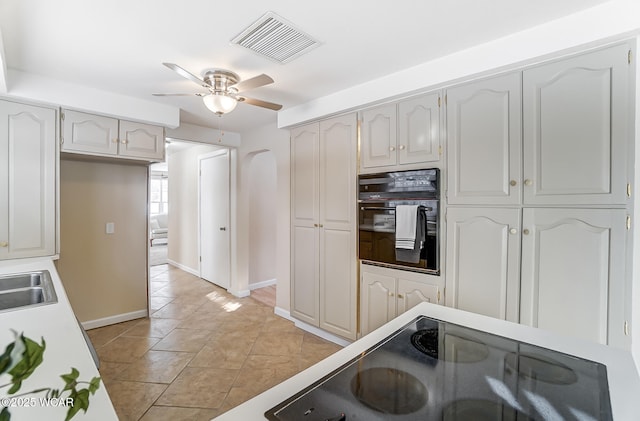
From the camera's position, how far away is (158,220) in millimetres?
8914

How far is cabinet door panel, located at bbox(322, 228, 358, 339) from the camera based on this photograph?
2.73 meters

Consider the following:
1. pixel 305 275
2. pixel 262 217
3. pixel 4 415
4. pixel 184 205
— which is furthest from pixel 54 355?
pixel 184 205

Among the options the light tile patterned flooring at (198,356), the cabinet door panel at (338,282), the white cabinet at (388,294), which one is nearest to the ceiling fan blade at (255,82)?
the cabinet door panel at (338,282)

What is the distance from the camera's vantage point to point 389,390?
792 mm

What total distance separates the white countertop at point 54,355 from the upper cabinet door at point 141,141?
1.75 m

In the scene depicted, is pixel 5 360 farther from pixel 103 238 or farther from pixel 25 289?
pixel 103 238

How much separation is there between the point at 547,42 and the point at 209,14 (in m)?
1.83

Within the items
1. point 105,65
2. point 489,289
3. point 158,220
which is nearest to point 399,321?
point 489,289

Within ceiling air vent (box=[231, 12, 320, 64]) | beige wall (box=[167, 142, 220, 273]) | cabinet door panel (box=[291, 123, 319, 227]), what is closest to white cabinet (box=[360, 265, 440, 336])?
cabinet door panel (box=[291, 123, 319, 227])

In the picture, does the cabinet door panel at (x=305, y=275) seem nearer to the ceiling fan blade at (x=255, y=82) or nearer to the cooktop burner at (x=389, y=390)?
the ceiling fan blade at (x=255, y=82)

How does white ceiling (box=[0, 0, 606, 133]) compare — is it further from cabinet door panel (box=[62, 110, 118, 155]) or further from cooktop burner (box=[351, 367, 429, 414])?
cooktop burner (box=[351, 367, 429, 414])

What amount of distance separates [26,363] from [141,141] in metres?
3.08

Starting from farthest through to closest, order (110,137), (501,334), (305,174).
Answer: (305,174) → (110,137) → (501,334)

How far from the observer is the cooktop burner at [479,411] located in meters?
0.70
